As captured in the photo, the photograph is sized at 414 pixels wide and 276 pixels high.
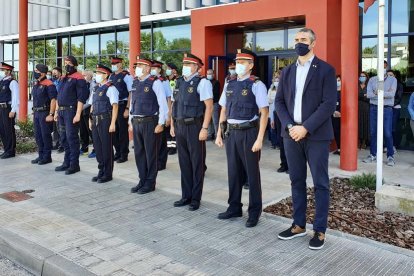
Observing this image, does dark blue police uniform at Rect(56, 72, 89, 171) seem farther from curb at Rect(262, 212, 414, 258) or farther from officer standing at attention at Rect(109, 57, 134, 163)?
curb at Rect(262, 212, 414, 258)

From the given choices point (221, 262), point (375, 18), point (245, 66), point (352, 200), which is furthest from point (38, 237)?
point (375, 18)

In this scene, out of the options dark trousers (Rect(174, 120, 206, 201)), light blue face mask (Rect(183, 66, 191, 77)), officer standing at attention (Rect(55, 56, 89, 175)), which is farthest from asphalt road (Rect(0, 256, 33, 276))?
officer standing at attention (Rect(55, 56, 89, 175))

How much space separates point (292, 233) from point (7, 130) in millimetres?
7331

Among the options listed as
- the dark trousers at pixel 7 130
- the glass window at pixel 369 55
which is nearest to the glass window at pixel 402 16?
the glass window at pixel 369 55

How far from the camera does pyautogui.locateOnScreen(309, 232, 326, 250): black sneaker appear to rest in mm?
4270

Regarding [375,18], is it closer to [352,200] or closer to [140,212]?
[352,200]

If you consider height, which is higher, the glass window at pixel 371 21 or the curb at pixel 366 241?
the glass window at pixel 371 21

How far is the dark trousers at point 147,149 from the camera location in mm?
6445

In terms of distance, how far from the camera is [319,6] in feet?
31.3

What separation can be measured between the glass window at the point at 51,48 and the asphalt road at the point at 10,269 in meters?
16.4

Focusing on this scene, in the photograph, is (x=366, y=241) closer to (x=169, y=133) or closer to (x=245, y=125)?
(x=245, y=125)

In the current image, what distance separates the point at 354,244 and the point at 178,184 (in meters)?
3.36

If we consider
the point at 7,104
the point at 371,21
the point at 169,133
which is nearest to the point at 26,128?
the point at 7,104

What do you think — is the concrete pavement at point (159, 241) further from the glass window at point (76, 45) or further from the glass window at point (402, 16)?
the glass window at point (76, 45)
